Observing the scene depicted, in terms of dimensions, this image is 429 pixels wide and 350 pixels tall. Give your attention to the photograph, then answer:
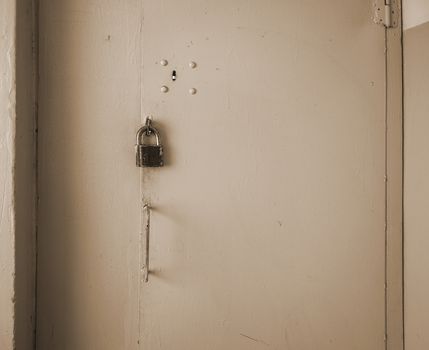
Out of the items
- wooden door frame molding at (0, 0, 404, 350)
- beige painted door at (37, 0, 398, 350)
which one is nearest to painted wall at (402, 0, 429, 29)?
beige painted door at (37, 0, 398, 350)

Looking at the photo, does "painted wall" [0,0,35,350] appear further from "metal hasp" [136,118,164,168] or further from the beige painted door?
"metal hasp" [136,118,164,168]

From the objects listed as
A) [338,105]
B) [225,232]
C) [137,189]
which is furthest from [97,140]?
[338,105]

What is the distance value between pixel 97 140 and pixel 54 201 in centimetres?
24

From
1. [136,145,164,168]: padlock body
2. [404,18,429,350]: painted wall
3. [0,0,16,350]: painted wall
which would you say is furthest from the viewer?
[404,18,429,350]: painted wall

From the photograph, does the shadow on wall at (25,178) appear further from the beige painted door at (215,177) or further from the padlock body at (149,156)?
the padlock body at (149,156)

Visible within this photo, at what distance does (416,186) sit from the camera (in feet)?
3.52

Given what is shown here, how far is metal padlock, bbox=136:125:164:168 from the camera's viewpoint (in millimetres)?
902

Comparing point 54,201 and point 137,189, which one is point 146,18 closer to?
point 137,189

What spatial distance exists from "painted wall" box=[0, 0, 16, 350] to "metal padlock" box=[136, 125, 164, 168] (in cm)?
34

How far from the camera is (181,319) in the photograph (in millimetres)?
982

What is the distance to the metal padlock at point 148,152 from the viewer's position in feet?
2.96

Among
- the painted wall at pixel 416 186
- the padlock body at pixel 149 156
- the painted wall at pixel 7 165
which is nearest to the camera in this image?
the painted wall at pixel 7 165

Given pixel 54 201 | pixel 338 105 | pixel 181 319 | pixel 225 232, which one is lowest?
pixel 181 319

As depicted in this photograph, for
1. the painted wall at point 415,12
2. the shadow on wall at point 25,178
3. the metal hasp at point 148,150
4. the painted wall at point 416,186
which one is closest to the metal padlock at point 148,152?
the metal hasp at point 148,150
